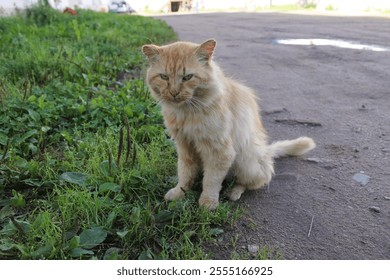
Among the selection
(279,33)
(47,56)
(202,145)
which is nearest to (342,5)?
(279,33)

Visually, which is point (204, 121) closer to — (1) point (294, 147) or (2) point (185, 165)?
(2) point (185, 165)

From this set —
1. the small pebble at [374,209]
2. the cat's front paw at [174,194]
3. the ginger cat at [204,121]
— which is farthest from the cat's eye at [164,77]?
the small pebble at [374,209]

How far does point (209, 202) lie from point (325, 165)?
116 centimetres

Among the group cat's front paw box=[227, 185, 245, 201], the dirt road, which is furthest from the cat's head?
the dirt road

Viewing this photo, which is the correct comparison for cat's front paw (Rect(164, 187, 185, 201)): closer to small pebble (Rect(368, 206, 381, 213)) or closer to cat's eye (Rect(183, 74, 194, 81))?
cat's eye (Rect(183, 74, 194, 81))

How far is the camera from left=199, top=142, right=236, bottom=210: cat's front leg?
209 centimetres

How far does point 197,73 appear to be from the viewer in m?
2.04

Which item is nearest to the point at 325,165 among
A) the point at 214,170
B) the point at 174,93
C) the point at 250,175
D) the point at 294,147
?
the point at 294,147

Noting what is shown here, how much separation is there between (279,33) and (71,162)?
344 inches

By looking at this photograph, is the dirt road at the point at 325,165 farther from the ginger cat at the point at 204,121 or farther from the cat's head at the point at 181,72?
the cat's head at the point at 181,72

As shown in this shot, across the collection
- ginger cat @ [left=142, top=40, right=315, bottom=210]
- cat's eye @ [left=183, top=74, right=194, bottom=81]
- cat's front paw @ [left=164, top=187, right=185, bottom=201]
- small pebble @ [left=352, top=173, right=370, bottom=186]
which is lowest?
small pebble @ [left=352, top=173, right=370, bottom=186]

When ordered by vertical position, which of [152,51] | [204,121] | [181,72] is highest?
[152,51]

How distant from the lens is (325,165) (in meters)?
2.64
